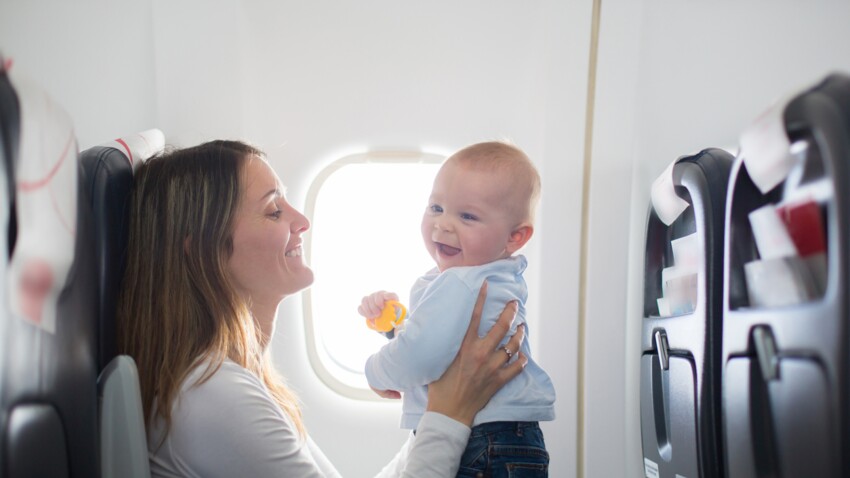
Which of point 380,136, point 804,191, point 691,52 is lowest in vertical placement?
point 804,191

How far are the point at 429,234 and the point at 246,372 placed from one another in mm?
564

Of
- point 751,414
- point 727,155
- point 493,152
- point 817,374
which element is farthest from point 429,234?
point 817,374

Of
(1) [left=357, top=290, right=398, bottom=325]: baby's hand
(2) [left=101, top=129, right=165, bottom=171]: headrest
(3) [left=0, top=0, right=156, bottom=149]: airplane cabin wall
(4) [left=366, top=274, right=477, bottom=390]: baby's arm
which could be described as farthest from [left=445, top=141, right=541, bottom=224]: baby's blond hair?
(3) [left=0, top=0, right=156, bottom=149]: airplane cabin wall

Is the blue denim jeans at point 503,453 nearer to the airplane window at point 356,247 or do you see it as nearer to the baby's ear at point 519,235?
the baby's ear at point 519,235

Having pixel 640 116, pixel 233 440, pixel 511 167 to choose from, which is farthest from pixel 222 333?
pixel 640 116

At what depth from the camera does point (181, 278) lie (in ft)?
5.17

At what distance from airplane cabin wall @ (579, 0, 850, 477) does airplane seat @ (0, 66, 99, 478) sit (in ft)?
5.27

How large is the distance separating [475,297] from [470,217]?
0.21 meters

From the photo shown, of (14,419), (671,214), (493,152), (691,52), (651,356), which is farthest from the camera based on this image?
(691,52)

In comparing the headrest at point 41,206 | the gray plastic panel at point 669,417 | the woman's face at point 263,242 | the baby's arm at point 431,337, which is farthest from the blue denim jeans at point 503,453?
the headrest at point 41,206

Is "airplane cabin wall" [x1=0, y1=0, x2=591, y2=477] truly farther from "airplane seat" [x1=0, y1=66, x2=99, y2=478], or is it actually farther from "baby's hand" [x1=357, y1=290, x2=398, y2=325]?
"airplane seat" [x1=0, y1=66, x2=99, y2=478]

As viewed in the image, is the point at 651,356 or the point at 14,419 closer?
the point at 14,419

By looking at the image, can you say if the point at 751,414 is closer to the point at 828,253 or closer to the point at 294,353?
the point at 828,253

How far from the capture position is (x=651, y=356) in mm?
1930
